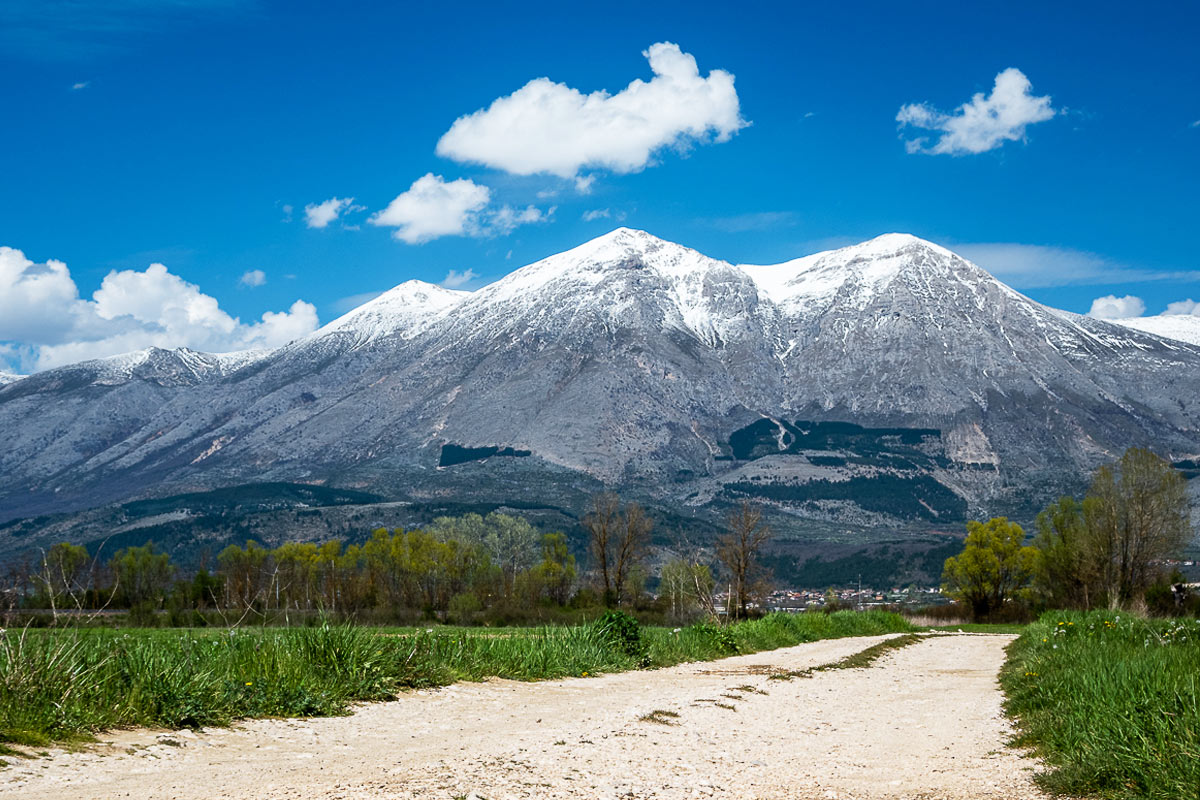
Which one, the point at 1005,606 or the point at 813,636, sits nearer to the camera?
the point at 813,636

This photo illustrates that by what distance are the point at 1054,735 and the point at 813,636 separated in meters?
25.1

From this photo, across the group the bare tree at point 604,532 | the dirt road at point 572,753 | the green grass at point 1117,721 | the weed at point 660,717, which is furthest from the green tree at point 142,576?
the green grass at point 1117,721

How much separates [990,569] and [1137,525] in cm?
1763

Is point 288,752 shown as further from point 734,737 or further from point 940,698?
point 940,698

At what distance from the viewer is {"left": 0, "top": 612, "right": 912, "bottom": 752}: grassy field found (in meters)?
9.83

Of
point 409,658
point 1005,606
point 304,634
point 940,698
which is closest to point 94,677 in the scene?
point 304,634

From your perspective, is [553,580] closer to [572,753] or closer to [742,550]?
[742,550]

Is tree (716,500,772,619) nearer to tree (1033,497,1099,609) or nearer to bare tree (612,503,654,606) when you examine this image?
bare tree (612,503,654,606)

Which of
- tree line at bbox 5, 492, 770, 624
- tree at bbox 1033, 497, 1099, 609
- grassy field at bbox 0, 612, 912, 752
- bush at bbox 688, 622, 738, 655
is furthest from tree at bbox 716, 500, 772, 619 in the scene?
grassy field at bbox 0, 612, 912, 752

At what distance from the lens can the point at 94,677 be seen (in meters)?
10.6

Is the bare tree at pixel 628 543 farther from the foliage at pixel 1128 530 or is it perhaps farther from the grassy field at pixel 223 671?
the grassy field at pixel 223 671

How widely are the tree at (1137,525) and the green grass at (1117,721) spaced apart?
5391 cm

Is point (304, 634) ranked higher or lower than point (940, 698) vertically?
higher

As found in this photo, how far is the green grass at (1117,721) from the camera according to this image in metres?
7.55
